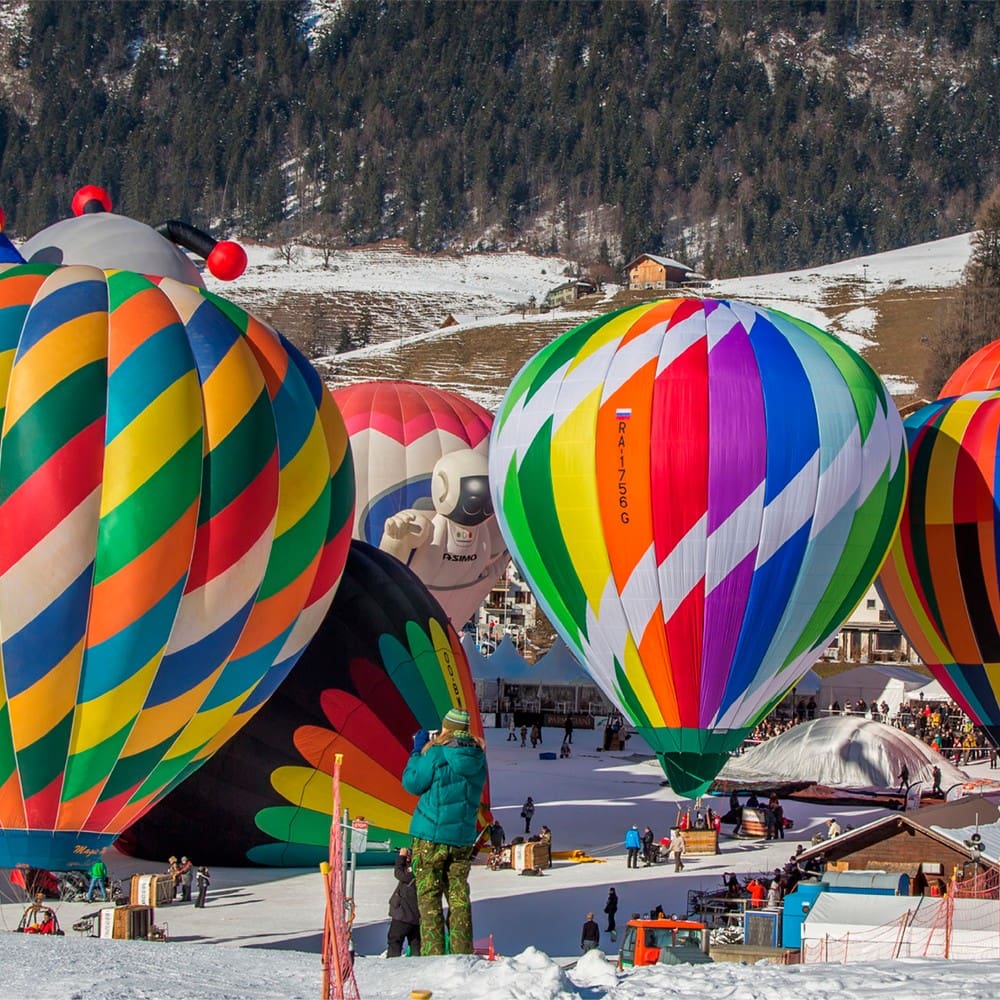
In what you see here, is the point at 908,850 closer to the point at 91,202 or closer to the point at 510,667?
the point at 91,202

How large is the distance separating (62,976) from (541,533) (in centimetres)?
1119

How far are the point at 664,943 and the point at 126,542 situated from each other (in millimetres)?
4099

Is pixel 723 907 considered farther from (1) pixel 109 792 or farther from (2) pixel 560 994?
(2) pixel 560 994

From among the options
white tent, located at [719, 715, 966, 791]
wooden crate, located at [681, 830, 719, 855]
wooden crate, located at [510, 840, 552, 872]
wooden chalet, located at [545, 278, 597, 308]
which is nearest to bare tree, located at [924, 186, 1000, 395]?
white tent, located at [719, 715, 966, 791]

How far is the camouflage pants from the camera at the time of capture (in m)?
7.90

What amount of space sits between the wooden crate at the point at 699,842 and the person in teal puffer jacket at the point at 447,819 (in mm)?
10472

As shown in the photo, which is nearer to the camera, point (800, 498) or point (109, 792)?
point (109, 792)

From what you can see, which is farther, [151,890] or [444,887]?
[151,890]

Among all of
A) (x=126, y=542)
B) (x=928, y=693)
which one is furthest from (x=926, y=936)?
(x=928, y=693)

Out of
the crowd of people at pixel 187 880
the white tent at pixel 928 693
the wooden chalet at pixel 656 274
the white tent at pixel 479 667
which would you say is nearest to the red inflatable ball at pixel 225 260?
the crowd of people at pixel 187 880

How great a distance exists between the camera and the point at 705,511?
16.6 m

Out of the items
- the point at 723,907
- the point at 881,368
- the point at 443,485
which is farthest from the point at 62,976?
the point at 881,368

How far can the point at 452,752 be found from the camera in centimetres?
773

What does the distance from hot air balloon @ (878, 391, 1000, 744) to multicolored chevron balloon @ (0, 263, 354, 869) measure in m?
→ 9.10
